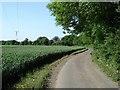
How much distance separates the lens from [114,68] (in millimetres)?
19641

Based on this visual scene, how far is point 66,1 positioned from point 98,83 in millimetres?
9666

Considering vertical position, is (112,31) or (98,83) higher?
(112,31)

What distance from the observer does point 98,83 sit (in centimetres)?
1633

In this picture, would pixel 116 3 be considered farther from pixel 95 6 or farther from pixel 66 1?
pixel 66 1

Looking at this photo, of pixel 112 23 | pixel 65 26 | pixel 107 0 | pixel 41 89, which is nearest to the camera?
pixel 41 89

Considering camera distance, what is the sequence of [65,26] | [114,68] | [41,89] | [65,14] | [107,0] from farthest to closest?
[65,26]
[65,14]
[107,0]
[114,68]
[41,89]

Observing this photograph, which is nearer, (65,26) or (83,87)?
(83,87)

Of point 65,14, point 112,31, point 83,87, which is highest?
point 65,14

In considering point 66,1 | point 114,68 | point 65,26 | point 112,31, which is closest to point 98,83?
point 114,68

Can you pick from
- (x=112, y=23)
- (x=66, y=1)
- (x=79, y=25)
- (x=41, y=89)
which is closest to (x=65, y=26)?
(x=79, y=25)

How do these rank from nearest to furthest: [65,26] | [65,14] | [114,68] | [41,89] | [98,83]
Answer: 1. [41,89]
2. [98,83]
3. [114,68]
4. [65,14]
5. [65,26]

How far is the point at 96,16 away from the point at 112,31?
5.59 ft

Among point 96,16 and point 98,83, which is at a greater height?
point 96,16

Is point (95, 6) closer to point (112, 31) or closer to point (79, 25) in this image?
point (112, 31)
